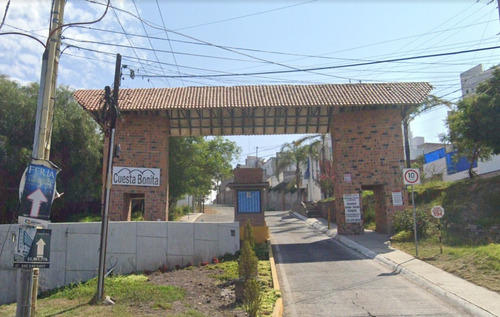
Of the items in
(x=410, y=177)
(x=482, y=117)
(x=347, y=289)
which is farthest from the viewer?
(x=482, y=117)

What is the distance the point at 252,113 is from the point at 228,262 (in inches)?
403

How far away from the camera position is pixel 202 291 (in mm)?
10836

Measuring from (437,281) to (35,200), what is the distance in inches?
372

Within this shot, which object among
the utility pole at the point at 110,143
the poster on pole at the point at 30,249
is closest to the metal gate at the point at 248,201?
the utility pole at the point at 110,143

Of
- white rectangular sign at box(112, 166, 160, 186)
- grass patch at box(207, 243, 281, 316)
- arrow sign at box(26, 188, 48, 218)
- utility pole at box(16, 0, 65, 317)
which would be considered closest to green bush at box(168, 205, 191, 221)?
white rectangular sign at box(112, 166, 160, 186)

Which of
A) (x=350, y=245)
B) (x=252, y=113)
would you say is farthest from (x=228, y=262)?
(x=252, y=113)

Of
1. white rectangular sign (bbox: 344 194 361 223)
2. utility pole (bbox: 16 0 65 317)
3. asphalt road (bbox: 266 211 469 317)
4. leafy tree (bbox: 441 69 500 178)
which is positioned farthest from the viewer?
white rectangular sign (bbox: 344 194 361 223)

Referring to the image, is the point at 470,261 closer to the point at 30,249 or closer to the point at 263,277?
the point at 263,277

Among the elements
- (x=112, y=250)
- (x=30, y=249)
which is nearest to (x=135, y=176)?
(x=112, y=250)

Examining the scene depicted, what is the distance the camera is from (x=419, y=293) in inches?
392

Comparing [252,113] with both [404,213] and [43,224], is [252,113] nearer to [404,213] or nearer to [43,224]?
[404,213]

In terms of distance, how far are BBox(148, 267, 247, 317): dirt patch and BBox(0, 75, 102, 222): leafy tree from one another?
560 inches

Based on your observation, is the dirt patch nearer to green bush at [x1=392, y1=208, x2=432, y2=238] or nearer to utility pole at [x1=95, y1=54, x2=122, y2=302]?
utility pole at [x1=95, y1=54, x2=122, y2=302]

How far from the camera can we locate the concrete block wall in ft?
68.5
